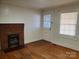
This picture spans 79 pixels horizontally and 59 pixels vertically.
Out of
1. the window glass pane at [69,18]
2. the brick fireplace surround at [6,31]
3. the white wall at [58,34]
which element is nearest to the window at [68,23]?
the window glass pane at [69,18]

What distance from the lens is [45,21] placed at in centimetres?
532

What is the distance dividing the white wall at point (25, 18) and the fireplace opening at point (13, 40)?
68cm

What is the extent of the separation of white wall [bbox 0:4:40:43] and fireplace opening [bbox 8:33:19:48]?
0.68 metres

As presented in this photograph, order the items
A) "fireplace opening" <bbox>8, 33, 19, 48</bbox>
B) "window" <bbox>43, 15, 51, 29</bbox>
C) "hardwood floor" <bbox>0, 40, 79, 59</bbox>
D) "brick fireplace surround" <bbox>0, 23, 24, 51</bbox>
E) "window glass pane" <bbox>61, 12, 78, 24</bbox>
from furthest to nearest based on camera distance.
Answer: "window" <bbox>43, 15, 51, 29</bbox> < "fireplace opening" <bbox>8, 33, 19, 48</bbox> < "window glass pane" <bbox>61, 12, 78, 24</bbox> < "brick fireplace surround" <bbox>0, 23, 24, 51</bbox> < "hardwood floor" <bbox>0, 40, 79, 59</bbox>

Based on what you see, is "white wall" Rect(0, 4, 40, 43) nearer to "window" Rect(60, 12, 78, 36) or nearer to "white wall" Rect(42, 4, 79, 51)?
"white wall" Rect(42, 4, 79, 51)

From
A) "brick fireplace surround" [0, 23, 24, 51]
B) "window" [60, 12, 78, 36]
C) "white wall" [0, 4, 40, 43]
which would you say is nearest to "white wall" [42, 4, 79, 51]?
"window" [60, 12, 78, 36]

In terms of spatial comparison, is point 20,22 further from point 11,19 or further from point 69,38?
point 69,38

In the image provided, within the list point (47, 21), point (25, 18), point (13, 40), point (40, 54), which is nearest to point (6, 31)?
point (13, 40)

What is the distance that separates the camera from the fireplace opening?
376cm

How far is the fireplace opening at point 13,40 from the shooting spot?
376 cm

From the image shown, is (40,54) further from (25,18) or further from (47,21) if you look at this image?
(47,21)

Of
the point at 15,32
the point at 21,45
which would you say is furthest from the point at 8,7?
the point at 21,45

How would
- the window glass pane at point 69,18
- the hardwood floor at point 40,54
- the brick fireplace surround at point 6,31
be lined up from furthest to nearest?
the window glass pane at point 69,18 < the brick fireplace surround at point 6,31 < the hardwood floor at point 40,54

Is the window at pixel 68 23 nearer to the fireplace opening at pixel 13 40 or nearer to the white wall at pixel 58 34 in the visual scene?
the white wall at pixel 58 34
